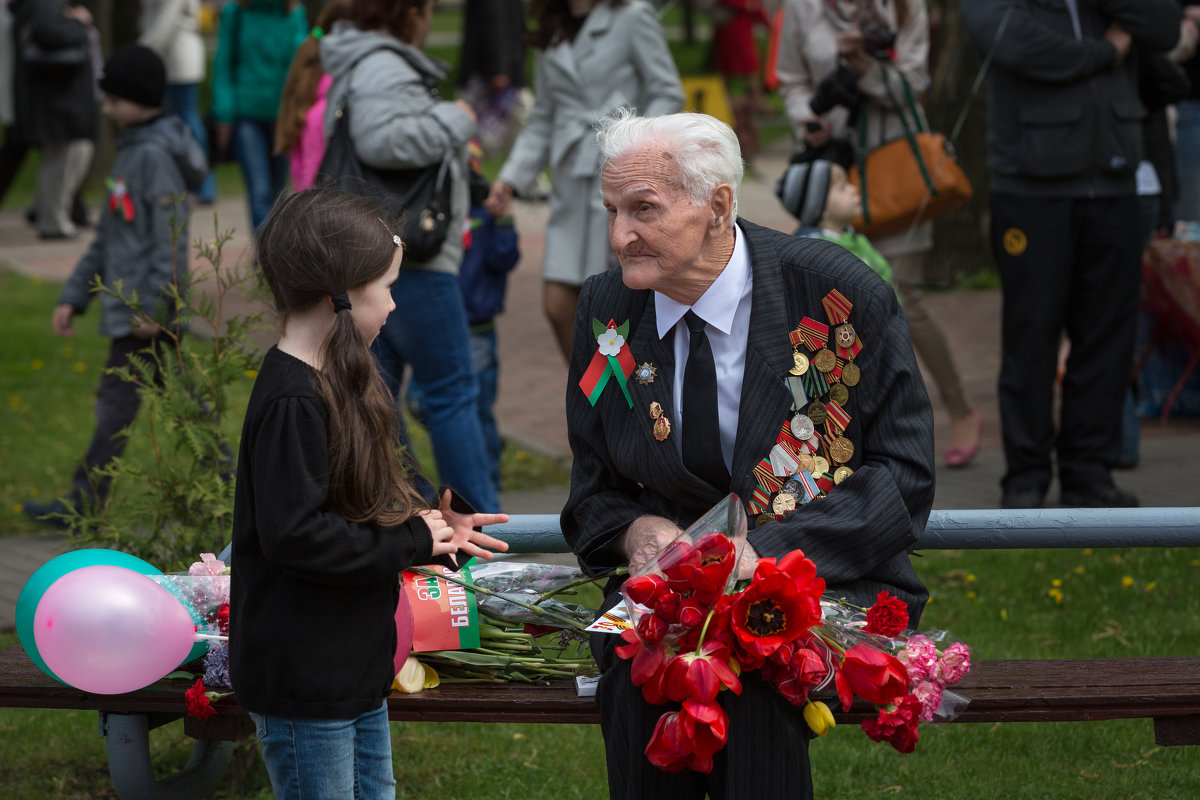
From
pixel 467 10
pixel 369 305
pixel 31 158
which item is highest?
pixel 369 305

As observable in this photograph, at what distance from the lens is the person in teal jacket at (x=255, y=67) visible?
439 inches

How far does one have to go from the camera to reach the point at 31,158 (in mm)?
21750

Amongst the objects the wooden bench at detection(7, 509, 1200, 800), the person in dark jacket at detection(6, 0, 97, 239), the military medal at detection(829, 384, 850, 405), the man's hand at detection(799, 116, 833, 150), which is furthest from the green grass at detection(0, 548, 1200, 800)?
the person in dark jacket at detection(6, 0, 97, 239)

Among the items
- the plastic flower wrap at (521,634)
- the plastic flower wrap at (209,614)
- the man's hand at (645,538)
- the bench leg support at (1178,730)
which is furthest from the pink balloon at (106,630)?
the bench leg support at (1178,730)

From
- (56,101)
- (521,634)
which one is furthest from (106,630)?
(56,101)

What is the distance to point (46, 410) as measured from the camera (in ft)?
28.2

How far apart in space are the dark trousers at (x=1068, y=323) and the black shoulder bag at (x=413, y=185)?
211 centimetres

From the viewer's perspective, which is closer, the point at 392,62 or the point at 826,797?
the point at 826,797

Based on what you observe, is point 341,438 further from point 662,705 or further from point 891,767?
point 891,767

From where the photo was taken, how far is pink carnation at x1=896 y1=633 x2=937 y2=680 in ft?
9.49

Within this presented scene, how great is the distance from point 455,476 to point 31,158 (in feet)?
59.3

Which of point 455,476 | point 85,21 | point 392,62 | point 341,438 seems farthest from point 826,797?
point 85,21

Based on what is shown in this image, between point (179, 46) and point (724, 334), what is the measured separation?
41.7 ft

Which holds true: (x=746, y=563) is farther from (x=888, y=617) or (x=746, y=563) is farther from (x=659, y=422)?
(x=659, y=422)
